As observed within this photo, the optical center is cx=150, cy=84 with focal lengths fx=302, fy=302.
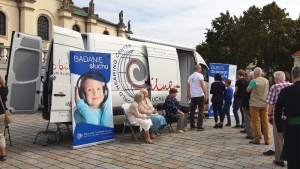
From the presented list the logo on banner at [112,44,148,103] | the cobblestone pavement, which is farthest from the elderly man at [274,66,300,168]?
the logo on banner at [112,44,148,103]

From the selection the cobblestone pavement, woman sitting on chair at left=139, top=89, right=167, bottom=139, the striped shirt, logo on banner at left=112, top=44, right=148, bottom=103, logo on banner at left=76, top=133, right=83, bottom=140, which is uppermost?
logo on banner at left=112, top=44, right=148, bottom=103

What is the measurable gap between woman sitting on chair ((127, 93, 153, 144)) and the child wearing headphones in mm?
520

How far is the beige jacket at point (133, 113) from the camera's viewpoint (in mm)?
7523

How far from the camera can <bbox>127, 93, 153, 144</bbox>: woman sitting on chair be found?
7.49 m

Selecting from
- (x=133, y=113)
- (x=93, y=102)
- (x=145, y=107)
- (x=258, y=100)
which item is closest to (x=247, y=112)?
(x=258, y=100)

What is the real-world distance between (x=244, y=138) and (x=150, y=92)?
3.00m

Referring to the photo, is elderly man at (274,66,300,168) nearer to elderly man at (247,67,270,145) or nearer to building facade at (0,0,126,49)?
elderly man at (247,67,270,145)

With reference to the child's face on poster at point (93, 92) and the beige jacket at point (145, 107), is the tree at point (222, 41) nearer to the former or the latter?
the beige jacket at point (145, 107)

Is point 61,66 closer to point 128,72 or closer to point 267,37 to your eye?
point 128,72

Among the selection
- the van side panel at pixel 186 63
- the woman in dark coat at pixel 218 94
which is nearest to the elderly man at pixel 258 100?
the woman in dark coat at pixel 218 94

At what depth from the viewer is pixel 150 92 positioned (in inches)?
362

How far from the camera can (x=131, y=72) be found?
864 centimetres

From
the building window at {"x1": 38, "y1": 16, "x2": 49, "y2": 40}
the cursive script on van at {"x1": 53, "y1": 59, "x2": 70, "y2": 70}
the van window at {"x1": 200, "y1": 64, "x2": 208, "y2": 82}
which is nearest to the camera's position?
the cursive script on van at {"x1": 53, "y1": 59, "x2": 70, "y2": 70}

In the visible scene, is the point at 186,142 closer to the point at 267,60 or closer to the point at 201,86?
the point at 201,86
